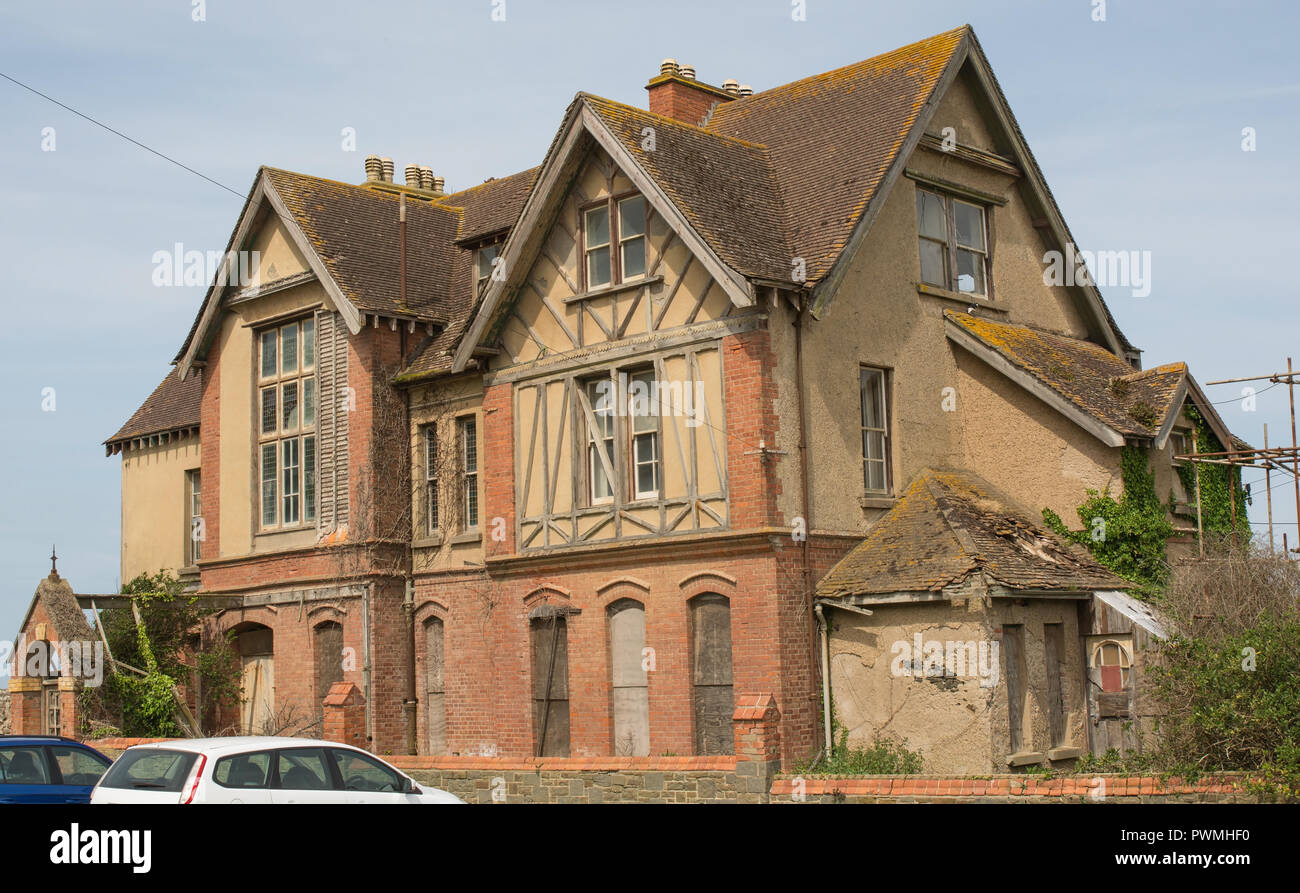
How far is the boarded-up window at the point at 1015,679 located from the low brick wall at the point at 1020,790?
4.15 m

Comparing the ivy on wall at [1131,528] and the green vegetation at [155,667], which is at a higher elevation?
the ivy on wall at [1131,528]

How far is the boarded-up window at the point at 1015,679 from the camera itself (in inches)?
784

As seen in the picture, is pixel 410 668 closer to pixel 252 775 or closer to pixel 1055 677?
pixel 1055 677

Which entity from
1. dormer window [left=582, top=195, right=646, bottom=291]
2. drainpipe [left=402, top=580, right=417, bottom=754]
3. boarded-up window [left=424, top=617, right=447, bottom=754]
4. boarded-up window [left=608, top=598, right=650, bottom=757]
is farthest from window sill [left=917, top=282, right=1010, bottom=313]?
drainpipe [left=402, top=580, right=417, bottom=754]

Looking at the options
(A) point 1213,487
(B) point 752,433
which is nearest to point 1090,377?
(A) point 1213,487

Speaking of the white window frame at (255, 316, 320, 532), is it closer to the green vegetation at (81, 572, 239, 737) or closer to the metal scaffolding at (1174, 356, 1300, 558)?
the green vegetation at (81, 572, 239, 737)

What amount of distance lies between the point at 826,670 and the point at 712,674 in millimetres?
1769

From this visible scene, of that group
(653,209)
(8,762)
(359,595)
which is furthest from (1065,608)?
(8,762)

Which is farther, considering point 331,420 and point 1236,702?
point 331,420

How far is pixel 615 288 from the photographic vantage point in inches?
906

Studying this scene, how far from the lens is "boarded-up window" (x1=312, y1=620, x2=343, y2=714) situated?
88.7ft

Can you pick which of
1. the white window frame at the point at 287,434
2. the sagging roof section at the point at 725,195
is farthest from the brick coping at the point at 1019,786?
the white window frame at the point at 287,434

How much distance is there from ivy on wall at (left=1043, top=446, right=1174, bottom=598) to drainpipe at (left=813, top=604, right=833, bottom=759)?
14.7ft

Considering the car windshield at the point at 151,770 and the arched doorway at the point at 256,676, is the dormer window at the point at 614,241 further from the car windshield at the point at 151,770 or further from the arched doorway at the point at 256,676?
the car windshield at the point at 151,770
